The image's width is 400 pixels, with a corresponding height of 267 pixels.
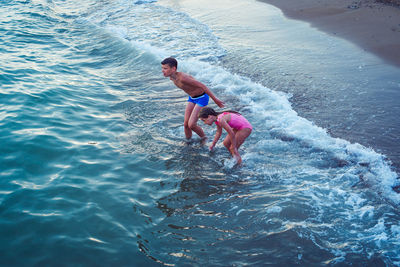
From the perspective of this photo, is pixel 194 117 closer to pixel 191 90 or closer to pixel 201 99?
pixel 201 99

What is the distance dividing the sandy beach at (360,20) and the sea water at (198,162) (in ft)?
1.91

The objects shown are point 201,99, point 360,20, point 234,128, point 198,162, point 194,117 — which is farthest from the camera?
point 360,20

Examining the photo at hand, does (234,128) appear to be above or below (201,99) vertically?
below

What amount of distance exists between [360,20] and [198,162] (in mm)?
9411

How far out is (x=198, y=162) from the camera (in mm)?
6172

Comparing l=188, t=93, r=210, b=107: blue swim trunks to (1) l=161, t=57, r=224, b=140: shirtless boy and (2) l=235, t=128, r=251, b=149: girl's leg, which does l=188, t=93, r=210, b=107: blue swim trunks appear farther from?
(2) l=235, t=128, r=251, b=149: girl's leg

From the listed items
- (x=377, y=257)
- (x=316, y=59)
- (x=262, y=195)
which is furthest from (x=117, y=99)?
(x=377, y=257)

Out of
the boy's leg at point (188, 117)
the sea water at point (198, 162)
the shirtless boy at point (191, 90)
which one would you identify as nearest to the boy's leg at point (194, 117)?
the shirtless boy at point (191, 90)

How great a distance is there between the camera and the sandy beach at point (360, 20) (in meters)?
10.3

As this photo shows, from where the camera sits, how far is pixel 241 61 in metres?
10.6

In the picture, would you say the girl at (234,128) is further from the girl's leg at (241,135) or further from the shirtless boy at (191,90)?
the shirtless boy at (191,90)

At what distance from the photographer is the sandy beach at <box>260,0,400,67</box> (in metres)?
10.3

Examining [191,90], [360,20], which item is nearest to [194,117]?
[191,90]

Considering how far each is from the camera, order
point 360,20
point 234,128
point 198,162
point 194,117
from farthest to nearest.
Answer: point 360,20
point 194,117
point 234,128
point 198,162
